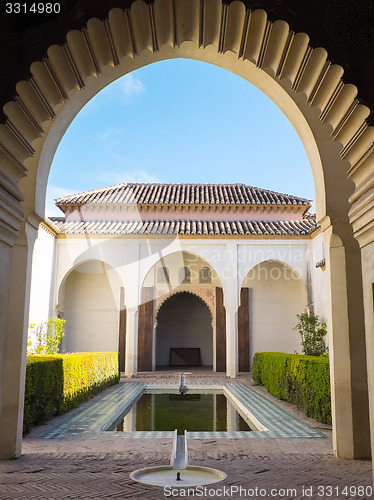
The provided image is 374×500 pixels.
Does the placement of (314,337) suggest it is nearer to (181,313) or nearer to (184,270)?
(184,270)

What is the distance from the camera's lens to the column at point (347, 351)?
5.00m

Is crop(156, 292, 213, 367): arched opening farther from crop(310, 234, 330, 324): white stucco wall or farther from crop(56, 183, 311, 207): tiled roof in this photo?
crop(310, 234, 330, 324): white stucco wall

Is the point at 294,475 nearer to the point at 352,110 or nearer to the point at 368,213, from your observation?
the point at 368,213

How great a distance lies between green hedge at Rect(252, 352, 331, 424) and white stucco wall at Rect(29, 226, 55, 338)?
7395mm

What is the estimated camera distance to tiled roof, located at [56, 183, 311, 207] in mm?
19969

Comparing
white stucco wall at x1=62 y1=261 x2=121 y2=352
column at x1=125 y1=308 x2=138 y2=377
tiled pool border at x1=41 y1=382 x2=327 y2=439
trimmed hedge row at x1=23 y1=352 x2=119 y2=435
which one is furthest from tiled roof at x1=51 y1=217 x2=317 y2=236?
tiled pool border at x1=41 y1=382 x2=327 y2=439

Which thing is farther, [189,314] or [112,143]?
[112,143]

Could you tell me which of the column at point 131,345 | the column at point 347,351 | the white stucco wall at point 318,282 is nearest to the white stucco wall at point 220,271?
the white stucco wall at point 318,282

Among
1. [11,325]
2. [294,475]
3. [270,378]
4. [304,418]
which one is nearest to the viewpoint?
[294,475]

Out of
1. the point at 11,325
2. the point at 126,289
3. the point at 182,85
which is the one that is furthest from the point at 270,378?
the point at 182,85

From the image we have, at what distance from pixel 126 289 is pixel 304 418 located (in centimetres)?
960

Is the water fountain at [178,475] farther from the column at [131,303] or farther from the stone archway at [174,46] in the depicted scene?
the column at [131,303]

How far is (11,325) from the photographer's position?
196 inches

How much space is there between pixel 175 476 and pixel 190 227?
1368cm
